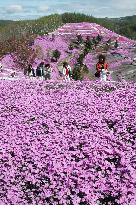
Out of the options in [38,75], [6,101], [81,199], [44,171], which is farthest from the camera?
[38,75]

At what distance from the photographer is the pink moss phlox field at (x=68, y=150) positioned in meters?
13.0

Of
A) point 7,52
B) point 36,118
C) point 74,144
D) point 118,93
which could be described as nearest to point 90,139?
point 74,144

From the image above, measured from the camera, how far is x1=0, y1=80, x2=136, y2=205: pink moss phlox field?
513 inches

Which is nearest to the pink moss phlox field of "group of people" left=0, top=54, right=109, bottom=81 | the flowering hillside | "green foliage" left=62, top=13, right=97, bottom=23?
"group of people" left=0, top=54, right=109, bottom=81

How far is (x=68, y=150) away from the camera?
582 inches

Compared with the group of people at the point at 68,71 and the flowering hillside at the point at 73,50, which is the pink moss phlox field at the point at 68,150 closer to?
the group of people at the point at 68,71

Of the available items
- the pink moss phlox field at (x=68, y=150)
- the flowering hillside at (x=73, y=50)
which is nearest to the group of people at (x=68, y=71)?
the pink moss phlox field at (x=68, y=150)

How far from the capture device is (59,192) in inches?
509

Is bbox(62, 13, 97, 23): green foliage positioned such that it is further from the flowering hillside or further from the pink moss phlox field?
the pink moss phlox field

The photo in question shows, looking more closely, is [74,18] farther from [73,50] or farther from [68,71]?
[68,71]

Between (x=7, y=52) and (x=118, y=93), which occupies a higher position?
(x=118, y=93)

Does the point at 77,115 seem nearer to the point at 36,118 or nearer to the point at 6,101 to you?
the point at 36,118

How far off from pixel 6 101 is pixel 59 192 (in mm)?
8136

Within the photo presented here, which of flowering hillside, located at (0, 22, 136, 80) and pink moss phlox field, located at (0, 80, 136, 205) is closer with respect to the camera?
pink moss phlox field, located at (0, 80, 136, 205)
